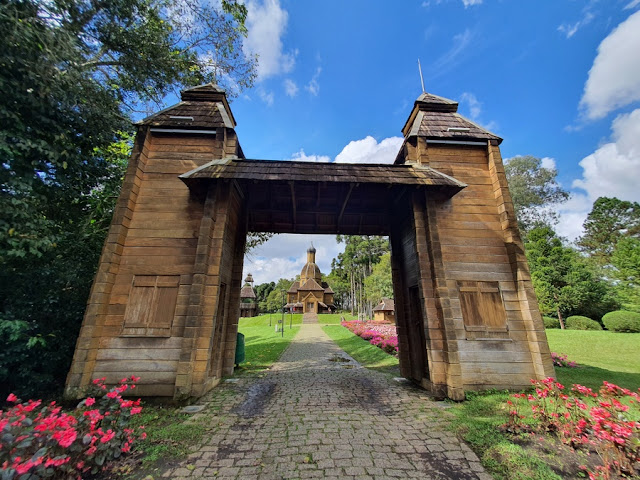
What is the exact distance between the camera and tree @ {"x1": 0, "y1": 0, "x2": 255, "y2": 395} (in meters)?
5.22

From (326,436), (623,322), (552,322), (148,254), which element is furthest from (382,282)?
(326,436)

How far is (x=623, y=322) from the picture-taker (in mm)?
16234

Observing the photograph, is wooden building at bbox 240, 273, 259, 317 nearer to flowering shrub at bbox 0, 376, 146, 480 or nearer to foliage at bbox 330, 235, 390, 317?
foliage at bbox 330, 235, 390, 317

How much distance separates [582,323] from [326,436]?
23.8m

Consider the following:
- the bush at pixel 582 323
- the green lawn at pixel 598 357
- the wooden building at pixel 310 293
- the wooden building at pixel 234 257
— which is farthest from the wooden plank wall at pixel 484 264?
the wooden building at pixel 310 293

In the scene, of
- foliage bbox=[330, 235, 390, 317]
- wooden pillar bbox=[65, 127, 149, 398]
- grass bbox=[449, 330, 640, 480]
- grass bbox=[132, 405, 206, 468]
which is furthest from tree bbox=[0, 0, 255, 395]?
foliage bbox=[330, 235, 390, 317]

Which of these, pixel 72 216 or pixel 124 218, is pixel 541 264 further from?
pixel 72 216

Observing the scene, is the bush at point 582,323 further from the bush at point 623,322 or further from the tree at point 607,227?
the tree at point 607,227

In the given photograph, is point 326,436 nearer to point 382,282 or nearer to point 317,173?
point 317,173

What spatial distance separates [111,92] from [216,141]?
561cm

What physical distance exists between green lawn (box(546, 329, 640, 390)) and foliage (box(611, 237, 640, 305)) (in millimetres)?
7289

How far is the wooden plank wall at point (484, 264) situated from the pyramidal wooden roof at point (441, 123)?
1.07ft

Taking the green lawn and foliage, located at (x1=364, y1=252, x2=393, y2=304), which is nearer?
the green lawn

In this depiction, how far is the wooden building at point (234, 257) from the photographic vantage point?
5555 millimetres
